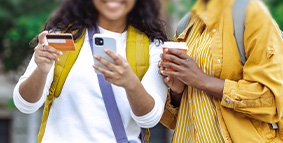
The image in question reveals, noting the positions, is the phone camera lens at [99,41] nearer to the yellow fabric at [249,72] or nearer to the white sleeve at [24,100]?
the white sleeve at [24,100]

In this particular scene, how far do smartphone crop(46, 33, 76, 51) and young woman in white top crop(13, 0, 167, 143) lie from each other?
0.08 metres

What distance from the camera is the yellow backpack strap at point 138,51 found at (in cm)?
270

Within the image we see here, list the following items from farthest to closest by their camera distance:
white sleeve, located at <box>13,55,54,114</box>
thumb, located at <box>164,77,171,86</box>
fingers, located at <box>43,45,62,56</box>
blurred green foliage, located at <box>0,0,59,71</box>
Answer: blurred green foliage, located at <box>0,0,59,71</box> < thumb, located at <box>164,77,171,86</box> < white sleeve, located at <box>13,55,54,114</box> < fingers, located at <box>43,45,62,56</box>

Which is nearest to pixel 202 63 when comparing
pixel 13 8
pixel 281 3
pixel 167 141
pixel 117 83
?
pixel 117 83

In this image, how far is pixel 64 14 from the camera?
2.73 metres

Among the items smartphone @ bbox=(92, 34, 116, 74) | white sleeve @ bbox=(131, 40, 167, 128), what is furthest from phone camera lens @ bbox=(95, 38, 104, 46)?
white sleeve @ bbox=(131, 40, 167, 128)

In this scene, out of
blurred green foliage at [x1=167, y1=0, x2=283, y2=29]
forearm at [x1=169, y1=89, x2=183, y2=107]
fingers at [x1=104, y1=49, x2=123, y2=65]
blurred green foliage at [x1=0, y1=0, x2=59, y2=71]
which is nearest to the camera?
fingers at [x1=104, y1=49, x2=123, y2=65]

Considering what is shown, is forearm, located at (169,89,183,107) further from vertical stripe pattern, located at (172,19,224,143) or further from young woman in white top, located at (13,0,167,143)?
young woman in white top, located at (13,0,167,143)

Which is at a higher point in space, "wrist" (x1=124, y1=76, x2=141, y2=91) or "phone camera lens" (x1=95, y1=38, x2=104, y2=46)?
"phone camera lens" (x1=95, y1=38, x2=104, y2=46)

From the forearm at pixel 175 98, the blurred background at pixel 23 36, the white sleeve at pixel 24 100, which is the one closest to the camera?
A: the white sleeve at pixel 24 100

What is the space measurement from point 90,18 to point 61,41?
424 mm

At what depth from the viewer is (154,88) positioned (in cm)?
270

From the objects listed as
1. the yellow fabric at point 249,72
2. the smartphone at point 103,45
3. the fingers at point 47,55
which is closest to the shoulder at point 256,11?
the yellow fabric at point 249,72

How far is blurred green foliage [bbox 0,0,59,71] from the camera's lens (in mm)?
6664
